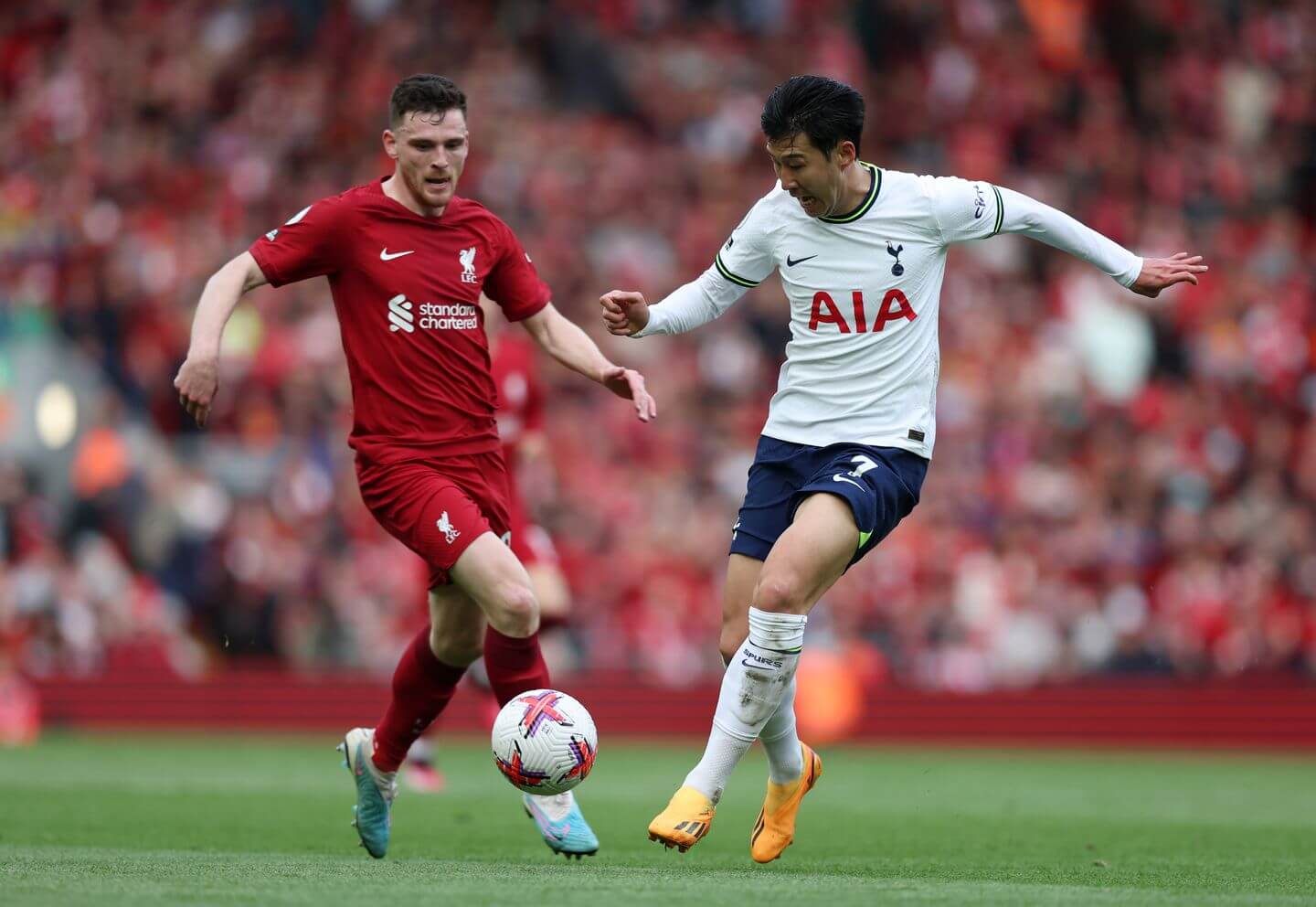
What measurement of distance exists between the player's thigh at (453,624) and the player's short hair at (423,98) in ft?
6.25

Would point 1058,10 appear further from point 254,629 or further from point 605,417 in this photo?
point 254,629

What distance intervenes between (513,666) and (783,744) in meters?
1.13

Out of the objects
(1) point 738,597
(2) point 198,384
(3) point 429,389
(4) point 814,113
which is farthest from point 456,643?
(4) point 814,113

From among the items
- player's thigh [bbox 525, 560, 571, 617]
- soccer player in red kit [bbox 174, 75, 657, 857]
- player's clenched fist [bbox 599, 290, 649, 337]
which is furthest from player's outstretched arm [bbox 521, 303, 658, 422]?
player's thigh [bbox 525, 560, 571, 617]

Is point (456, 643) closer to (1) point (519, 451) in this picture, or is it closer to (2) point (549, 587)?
(1) point (519, 451)

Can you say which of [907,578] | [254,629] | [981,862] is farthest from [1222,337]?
[981,862]

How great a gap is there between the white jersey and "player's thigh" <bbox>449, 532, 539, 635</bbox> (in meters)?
1.18

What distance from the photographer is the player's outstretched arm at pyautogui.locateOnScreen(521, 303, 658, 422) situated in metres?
7.46

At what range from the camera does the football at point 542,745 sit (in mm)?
7023

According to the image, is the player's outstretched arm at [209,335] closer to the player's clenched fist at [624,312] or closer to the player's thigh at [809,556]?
the player's clenched fist at [624,312]

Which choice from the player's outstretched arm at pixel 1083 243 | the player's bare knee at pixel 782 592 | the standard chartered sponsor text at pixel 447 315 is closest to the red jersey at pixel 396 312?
the standard chartered sponsor text at pixel 447 315

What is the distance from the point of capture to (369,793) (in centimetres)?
780

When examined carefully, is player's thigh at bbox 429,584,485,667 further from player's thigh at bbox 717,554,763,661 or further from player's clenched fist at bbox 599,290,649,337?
player's clenched fist at bbox 599,290,649,337

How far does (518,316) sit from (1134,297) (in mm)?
12947
